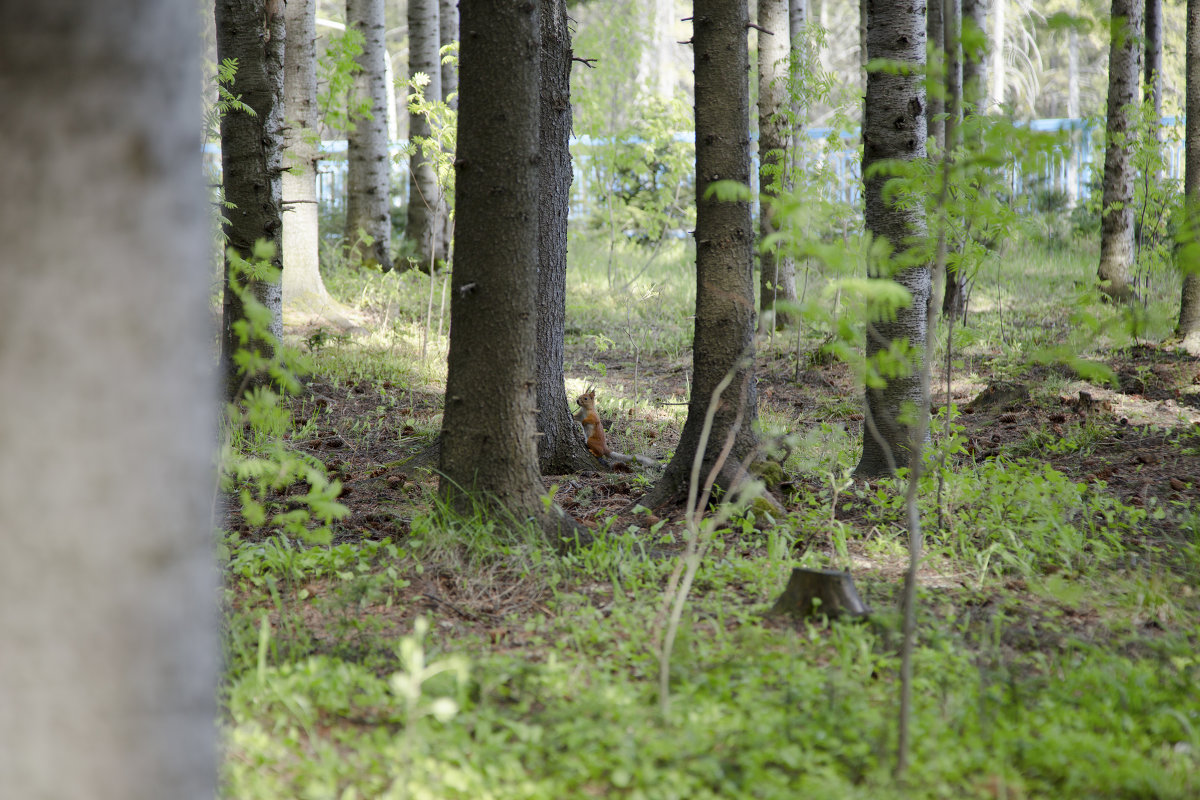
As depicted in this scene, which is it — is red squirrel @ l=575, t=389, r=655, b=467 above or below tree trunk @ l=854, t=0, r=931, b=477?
below

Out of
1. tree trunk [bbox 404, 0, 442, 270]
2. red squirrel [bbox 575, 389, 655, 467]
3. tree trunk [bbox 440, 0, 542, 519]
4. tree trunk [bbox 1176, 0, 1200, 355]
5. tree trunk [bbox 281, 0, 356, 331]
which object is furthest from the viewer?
tree trunk [bbox 404, 0, 442, 270]

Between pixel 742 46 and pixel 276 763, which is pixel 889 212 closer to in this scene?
pixel 742 46

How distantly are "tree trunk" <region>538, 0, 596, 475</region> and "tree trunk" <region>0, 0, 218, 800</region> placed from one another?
115 inches

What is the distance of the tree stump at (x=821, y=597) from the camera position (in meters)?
2.79

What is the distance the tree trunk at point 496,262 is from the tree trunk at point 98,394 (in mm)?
1871

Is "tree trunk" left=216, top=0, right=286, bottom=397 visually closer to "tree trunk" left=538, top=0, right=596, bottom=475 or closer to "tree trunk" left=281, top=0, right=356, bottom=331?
"tree trunk" left=281, top=0, right=356, bottom=331

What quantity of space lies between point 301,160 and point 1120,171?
8029mm

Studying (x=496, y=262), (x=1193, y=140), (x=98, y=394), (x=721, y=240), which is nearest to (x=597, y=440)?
(x=721, y=240)

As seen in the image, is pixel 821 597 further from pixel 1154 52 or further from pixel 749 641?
pixel 1154 52

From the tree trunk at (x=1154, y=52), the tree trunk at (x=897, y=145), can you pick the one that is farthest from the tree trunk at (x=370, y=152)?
the tree trunk at (x=1154, y=52)

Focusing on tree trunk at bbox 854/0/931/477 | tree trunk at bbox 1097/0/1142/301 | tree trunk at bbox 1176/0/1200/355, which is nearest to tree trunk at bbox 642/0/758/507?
tree trunk at bbox 854/0/931/477

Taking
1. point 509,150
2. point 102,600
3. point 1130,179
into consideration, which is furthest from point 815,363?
point 102,600

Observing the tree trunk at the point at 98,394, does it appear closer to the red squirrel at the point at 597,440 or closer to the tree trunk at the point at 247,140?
the red squirrel at the point at 597,440

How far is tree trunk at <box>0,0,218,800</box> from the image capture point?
127 centimetres
